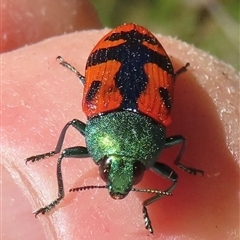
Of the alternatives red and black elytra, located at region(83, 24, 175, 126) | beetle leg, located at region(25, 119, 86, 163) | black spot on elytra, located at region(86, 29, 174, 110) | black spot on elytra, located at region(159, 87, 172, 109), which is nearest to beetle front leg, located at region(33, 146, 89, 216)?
beetle leg, located at region(25, 119, 86, 163)

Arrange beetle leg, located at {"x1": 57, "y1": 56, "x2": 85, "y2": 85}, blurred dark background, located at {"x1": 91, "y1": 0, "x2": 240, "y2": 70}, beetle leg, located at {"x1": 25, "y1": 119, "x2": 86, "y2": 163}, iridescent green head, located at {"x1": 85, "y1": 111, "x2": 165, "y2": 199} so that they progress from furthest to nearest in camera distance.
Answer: blurred dark background, located at {"x1": 91, "y1": 0, "x2": 240, "y2": 70} < beetle leg, located at {"x1": 57, "y1": 56, "x2": 85, "y2": 85} < beetle leg, located at {"x1": 25, "y1": 119, "x2": 86, "y2": 163} < iridescent green head, located at {"x1": 85, "y1": 111, "x2": 165, "y2": 199}

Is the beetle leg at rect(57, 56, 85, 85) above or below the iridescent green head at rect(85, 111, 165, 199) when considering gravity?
above

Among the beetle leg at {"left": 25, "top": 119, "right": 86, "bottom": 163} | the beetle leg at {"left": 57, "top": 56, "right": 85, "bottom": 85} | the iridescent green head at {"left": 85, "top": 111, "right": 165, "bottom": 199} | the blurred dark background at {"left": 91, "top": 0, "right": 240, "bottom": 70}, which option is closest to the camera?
the iridescent green head at {"left": 85, "top": 111, "right": 165, "bottom": 199}

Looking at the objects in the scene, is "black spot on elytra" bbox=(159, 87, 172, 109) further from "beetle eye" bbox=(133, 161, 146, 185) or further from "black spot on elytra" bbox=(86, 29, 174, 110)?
"beetle eye" bbox=(133, 161, 146, 185)

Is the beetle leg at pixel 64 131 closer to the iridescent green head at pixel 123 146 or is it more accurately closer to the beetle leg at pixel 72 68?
the iridescent green head at pixel 123 146

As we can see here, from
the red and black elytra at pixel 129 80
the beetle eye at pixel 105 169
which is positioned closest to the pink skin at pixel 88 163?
the beetle eye at pixel 105 169

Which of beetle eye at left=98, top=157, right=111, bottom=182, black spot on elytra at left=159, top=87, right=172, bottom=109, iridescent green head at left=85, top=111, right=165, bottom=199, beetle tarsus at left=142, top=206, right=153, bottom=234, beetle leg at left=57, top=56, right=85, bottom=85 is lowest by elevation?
beetle tarsus at left=142, top=206, right=153, bottom=234

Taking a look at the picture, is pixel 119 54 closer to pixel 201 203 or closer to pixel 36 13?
pixel 201 203

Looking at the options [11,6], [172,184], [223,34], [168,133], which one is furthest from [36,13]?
[223,34]
